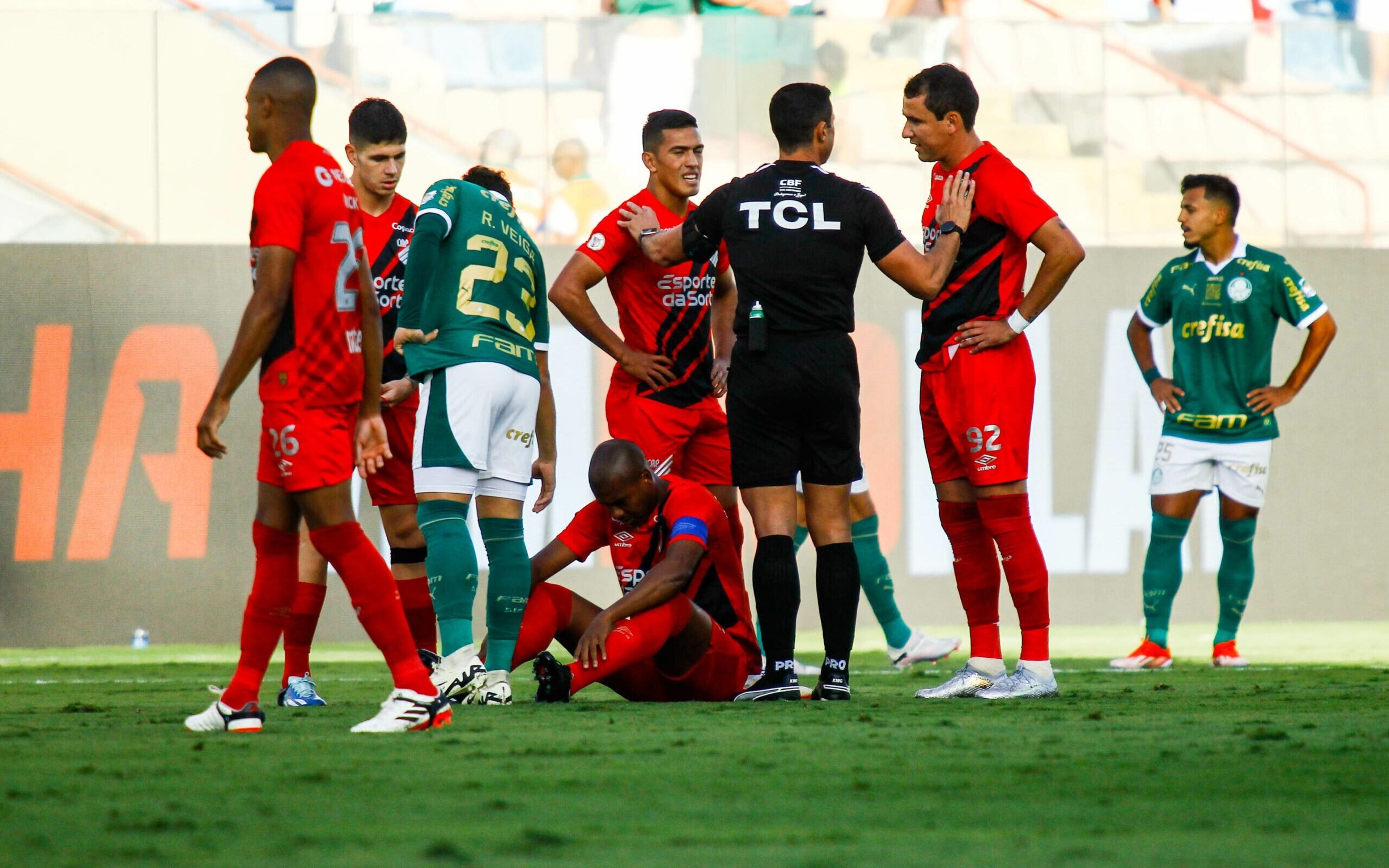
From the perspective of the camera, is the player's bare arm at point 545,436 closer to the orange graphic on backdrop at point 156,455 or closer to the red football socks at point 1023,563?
the red football socks at point 1023,563

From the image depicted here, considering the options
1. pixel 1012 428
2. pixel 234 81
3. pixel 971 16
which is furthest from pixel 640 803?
pixel 971 16

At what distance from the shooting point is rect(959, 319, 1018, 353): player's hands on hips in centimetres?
499

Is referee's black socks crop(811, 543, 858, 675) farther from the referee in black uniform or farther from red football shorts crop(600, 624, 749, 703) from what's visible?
red football shorts crop(600, 624, 749, 703)

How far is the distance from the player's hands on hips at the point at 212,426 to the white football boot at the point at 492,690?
133 cm

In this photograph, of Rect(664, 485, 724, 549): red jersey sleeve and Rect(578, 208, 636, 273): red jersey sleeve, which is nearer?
Rect(664, 485, 724, 549): red jersey sleeve

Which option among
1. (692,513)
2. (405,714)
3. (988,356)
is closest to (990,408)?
(988,356)

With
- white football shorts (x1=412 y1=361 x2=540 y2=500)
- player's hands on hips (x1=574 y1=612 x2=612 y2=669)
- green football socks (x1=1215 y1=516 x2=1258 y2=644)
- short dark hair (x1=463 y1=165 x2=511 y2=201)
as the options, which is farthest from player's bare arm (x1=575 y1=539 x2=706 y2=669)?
green football socks (x1=1215 y1=516 x2=1258 y2=644)

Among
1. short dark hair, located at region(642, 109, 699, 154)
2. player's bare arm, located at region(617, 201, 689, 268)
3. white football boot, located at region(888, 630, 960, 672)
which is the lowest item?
white football boot, located at region(888, 630, 960, 672)

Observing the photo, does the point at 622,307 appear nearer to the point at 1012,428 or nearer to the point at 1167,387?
the point at 1012,428

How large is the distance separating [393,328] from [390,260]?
248 millimetres

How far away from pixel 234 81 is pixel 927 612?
5364mm

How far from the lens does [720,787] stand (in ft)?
9.64

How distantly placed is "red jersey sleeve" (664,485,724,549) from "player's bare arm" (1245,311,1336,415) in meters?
3.21

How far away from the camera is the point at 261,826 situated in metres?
2.51
